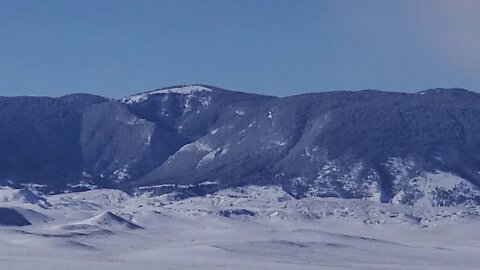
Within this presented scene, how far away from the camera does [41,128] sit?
17812cm

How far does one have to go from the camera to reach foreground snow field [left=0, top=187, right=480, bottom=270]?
60.4 m

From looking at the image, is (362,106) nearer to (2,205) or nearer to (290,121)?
(290,121)

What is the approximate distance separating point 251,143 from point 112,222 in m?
66.6

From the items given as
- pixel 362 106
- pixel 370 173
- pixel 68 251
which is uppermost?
pixel 362 106

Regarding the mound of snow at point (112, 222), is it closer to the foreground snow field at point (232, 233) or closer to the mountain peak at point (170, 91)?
the foreground snow field at point (232, 233)

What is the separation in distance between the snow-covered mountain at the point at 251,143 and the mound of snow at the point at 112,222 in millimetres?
38984

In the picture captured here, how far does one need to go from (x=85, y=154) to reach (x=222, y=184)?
154ft

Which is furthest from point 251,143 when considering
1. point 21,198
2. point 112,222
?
point 112,222

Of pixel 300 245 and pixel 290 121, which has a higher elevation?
pixel 290 121

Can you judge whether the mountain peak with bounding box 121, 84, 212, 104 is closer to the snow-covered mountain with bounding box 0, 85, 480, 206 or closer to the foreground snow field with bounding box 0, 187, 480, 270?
the snow-covered mountain with bounding box 0, 85, 480, 206

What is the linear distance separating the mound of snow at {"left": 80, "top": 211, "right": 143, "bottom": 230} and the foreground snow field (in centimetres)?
9

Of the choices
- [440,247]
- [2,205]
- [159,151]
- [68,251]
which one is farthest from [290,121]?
[68,251]

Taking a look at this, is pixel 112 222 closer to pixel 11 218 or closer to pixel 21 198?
pixel 11 218

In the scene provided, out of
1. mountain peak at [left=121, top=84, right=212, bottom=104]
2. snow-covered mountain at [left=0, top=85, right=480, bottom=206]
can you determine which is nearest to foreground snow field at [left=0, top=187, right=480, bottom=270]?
snow-covered mountain at [left=0, top=85, right=480, bottom=206]
